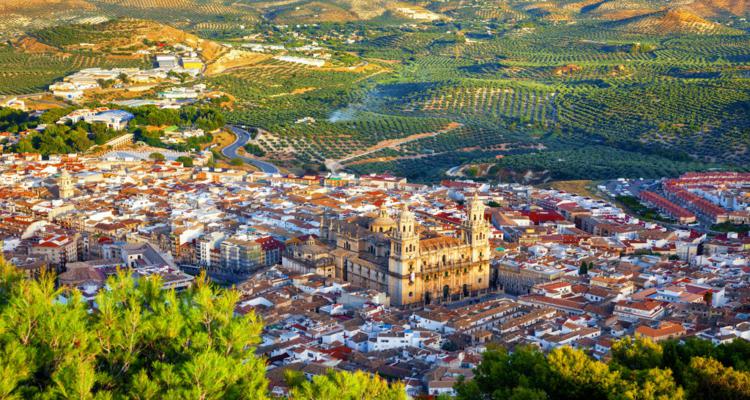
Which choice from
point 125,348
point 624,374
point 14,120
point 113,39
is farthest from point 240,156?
point 125,348

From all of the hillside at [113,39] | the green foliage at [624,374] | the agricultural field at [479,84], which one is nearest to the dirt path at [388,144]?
the agricultural field at [479,84]

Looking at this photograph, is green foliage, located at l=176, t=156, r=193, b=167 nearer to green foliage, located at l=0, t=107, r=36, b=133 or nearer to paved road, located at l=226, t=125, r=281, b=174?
paved road, located at l=226, t=125, r=281, b=174

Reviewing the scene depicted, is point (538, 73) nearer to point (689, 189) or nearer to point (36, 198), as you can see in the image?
point (689, 189)

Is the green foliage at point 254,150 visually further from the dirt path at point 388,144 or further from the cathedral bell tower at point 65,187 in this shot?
the cathedral bell tower at point 65,187

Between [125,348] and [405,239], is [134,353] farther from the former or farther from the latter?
[405,239]

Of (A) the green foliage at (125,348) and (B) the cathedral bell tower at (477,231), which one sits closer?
(A) the green foliage at (125,348)

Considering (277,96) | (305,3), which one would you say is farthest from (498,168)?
(305,3)

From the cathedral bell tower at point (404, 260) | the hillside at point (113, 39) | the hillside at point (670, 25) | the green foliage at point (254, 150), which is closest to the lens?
the cathedral bell tower at point (404, 260)
